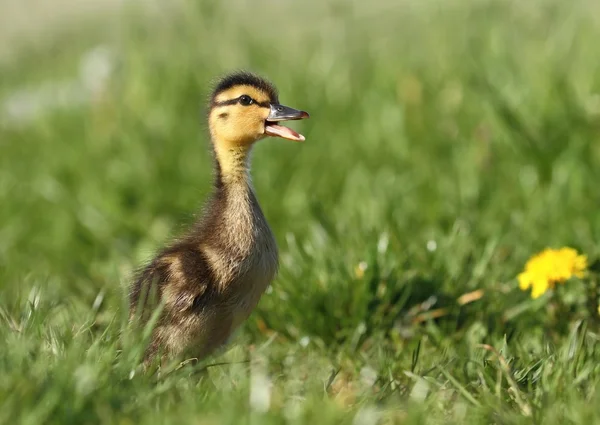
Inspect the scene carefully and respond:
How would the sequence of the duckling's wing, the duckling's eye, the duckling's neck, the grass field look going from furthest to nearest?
the duckling's eye, the duckling's neck, the duckling's wing, the grass field

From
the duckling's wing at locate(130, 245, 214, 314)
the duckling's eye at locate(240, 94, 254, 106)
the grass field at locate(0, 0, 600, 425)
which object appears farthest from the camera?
the duckling's eye at locate(240, 94, 254, 106)

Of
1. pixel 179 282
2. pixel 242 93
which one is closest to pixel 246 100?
pixel 242 93

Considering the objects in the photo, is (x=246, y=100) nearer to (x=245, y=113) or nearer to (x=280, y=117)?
(x=245, y=113)

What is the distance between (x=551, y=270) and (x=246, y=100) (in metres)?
1.60

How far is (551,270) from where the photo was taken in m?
5.11

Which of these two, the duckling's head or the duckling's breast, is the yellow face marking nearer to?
the duckling's head

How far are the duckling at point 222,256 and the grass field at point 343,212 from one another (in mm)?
187

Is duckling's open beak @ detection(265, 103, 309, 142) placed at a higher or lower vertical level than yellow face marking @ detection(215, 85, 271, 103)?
lower

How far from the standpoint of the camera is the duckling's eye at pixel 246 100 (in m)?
5.03

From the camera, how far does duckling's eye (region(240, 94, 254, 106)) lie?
5.03 meters

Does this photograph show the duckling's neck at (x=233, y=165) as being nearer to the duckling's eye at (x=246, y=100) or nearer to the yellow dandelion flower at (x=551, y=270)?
the duckling's eye at (x=246, y=100)

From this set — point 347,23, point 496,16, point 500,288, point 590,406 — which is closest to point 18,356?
point 590,406

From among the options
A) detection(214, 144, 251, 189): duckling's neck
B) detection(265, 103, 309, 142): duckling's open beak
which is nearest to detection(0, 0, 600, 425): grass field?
detection(214, 144, 251, 189): duckling's neck

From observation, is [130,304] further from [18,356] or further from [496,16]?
[496,16]
